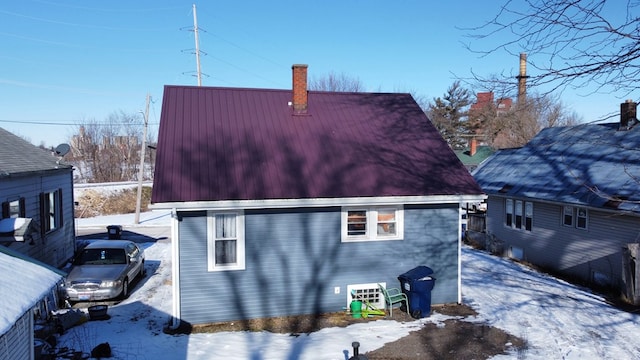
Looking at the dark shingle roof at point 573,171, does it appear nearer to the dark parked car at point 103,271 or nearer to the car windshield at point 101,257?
the dark parked car at point 103,271

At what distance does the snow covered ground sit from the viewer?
9766 mm

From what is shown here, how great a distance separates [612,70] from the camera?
15.8 feet

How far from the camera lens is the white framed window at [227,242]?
11.4 metres

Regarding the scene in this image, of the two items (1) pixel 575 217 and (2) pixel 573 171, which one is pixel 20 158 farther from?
(2) pixel 573 171

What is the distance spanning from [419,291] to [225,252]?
4929mm

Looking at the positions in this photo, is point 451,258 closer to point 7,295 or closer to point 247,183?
point 247,183

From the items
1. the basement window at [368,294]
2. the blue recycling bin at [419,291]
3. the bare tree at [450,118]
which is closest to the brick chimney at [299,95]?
the basement window at [368,294]

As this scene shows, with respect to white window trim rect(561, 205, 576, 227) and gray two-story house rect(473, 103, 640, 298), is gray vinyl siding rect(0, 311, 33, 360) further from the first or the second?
white window trim rect(561, 205, 576, 227)

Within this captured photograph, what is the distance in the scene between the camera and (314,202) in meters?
11.6

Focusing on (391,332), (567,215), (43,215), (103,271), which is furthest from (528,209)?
(43,215)

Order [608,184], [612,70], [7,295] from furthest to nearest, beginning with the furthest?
[608,184], [7,295], [612,70]

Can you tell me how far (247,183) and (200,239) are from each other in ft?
5.70

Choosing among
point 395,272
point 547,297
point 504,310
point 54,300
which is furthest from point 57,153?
point 547,297

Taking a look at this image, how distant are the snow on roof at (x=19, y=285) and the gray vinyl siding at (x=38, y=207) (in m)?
7.83
